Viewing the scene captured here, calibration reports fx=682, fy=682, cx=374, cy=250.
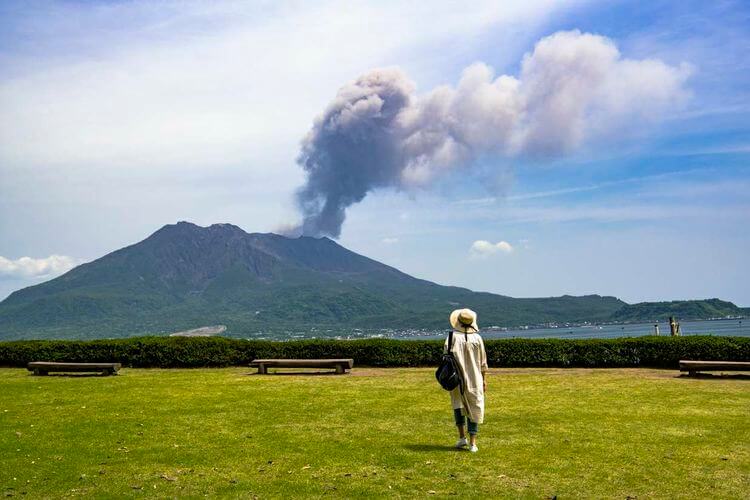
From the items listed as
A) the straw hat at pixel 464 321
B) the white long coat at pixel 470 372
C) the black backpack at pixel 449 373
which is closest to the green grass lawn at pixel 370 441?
the white long coat at pixel 470 372

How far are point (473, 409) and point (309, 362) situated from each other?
14.4 m

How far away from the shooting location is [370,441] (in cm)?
1252

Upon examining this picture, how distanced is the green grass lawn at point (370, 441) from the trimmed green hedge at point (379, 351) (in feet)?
15.3

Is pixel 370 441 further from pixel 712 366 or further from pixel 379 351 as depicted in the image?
pixel 379 351

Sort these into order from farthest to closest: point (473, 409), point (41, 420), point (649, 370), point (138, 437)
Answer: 1. point (649, 370)
2. point (41, 420)
3. point (138, 437)
4. point (473, 409)

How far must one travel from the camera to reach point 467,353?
37.6ft

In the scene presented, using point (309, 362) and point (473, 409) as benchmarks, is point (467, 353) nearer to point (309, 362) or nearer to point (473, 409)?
point (473, 409)

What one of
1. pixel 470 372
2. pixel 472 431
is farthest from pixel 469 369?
pixel 472 431

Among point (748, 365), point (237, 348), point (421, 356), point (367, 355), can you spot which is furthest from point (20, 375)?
point (748, 365)

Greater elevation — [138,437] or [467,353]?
[467,353]

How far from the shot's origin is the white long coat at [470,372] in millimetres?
11344

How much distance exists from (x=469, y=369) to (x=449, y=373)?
0.38 m

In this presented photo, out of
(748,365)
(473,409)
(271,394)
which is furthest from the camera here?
(748,365)

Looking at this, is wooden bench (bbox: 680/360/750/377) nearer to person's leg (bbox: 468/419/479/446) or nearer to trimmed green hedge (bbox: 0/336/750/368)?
trimmed green hedge (bbox: 0/336/750/368)
